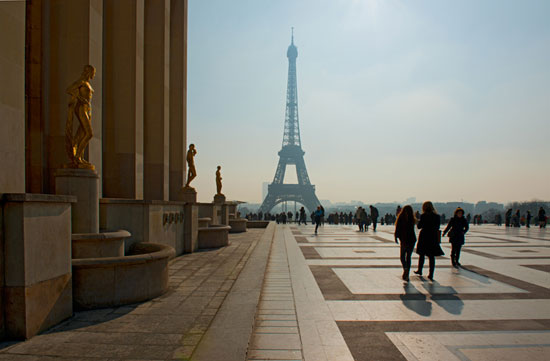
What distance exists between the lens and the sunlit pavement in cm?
407

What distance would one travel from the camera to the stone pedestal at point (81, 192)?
615 cm

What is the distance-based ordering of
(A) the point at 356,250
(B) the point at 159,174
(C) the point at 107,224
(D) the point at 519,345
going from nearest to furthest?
(D) the point at 519,345
(C) the point at 107,224
(A) the point at 356,250
(B) the point at 159,174

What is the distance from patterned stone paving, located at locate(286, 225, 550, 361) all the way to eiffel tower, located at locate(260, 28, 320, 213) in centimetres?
5706

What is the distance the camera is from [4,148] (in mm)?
5934

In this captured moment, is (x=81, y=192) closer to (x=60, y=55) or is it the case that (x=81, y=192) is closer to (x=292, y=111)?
(x=60, y=55)

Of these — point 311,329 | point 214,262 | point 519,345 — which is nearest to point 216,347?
point 311,329

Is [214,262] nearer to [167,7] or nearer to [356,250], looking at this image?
[356,250]

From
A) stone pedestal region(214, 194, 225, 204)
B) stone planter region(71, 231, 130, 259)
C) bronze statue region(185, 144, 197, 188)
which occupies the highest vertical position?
bronze statue region(185, 144, 197, 188)

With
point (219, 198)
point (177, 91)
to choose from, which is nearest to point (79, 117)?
point (177, 91)

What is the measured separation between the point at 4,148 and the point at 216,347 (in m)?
4.84

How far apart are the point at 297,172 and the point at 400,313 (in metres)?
73.7

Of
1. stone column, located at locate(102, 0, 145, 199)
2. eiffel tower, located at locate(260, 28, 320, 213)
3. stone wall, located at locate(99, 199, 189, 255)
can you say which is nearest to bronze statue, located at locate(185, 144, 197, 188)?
stone column, located at locate(102, 0, 145, 199)

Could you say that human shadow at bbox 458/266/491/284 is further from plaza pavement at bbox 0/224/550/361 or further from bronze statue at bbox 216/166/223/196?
bronze statue at bbox 216/166/223/196

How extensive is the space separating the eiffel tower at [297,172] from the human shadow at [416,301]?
58.8 meters
